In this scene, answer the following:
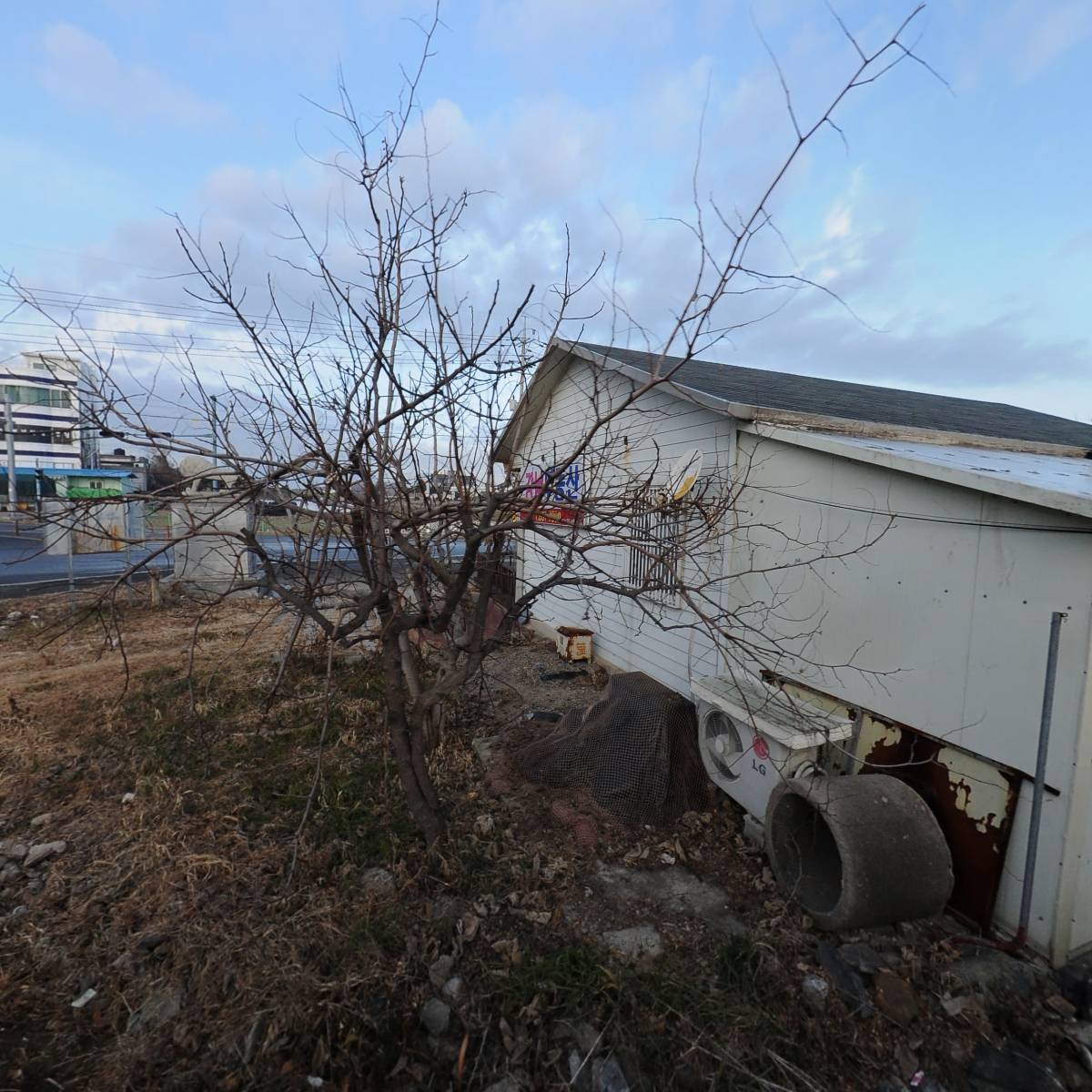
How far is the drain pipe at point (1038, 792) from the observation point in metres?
2.97

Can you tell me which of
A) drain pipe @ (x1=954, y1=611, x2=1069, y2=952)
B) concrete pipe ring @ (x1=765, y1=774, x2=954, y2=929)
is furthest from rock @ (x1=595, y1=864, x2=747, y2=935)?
drain pipe @ (x1=954, y1=611, x2=1069, y2=952)

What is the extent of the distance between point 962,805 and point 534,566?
7.56 m

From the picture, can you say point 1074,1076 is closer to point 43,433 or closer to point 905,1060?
point 905,1060

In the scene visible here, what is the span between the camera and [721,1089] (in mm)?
2328

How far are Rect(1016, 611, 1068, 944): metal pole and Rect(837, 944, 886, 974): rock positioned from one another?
2.52 ft

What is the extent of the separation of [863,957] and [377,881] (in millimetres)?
2545

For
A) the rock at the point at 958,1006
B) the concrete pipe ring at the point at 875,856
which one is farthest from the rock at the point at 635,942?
the rock at the point at 958,1006

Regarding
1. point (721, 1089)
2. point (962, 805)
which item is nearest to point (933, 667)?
point (962, 805)

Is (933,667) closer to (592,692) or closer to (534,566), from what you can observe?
(592,692)

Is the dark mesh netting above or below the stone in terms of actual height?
above

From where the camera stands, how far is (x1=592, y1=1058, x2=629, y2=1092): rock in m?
2.34

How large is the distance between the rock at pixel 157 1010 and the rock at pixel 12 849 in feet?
6.11

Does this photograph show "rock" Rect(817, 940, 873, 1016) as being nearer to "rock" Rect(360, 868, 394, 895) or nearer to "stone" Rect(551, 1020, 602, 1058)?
"stone" Rect(551, 1020, 602, 1058)

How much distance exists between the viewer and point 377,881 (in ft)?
11.2
